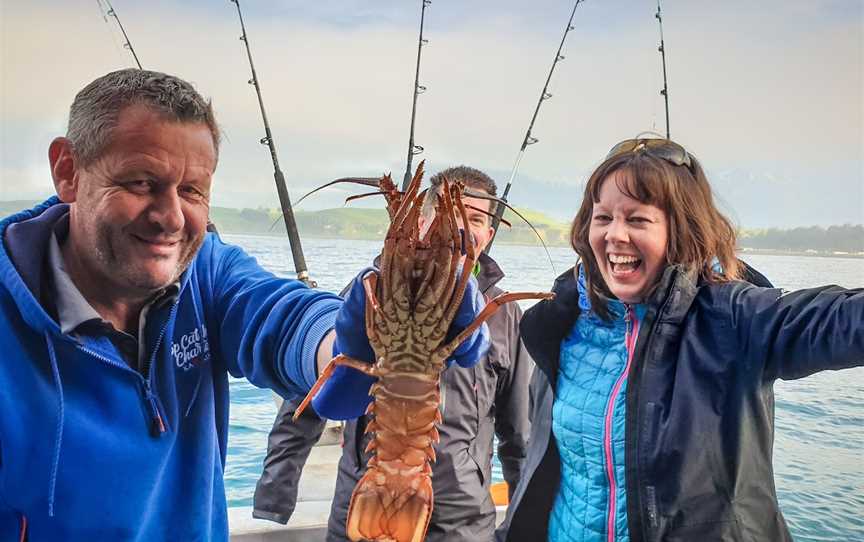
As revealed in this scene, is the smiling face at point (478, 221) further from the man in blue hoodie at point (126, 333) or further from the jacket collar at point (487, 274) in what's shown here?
the man in blue hoodie at point (126, 333)

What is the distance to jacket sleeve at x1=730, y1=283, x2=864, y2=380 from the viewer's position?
4.45ft

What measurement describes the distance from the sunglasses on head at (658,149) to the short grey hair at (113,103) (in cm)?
137

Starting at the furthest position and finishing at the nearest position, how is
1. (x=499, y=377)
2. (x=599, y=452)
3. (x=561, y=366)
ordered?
(x=499, y=377)
(x=561, y=366)
(x=599, y=452)

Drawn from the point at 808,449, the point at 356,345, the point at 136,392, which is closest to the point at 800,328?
the point at 356,345

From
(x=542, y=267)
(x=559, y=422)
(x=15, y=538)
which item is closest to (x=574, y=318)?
(x=559, y=422)

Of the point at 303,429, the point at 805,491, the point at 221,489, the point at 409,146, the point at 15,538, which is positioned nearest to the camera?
the point at 15,538

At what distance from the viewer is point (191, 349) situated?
149 centimetres

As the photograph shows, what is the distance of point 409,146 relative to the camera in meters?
3.58

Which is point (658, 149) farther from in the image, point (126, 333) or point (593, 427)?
point (126, 333)

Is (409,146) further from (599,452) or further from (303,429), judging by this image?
(599,452)

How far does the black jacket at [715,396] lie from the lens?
1.46 metres

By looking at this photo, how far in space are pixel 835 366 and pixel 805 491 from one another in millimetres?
7199

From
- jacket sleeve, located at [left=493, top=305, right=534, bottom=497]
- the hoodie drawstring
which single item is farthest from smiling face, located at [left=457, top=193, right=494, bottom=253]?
the hoodie drawstring

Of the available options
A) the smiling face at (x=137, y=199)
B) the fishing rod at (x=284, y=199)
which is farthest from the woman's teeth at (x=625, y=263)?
the fishing rod at (x=284, y=199)
